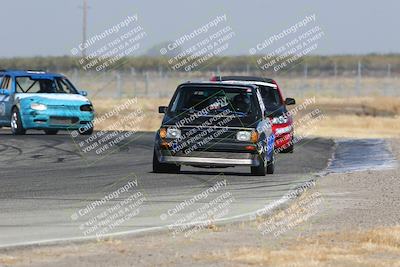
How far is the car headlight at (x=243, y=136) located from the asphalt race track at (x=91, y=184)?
2.05ft

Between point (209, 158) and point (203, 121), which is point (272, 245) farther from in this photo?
point (203, 121)

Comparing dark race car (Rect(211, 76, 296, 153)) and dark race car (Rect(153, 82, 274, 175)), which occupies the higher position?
dark race car (Rect(153, 82, 274, 175))

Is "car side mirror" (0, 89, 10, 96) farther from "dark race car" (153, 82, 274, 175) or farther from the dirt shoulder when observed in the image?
the dirt shoulder

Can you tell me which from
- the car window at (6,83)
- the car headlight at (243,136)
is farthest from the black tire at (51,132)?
the car headlight at (243,136)

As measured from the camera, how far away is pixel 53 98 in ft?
95.6

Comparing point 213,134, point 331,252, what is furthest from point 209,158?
point 331,252

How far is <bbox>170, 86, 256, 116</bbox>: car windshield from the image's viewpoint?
19.3 meters

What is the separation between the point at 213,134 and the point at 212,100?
1.09 meters

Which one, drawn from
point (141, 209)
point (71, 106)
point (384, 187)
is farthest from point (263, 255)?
point (71, 106)

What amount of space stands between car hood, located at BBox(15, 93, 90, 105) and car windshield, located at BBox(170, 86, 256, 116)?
990cm

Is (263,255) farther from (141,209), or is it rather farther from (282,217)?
(141,209)

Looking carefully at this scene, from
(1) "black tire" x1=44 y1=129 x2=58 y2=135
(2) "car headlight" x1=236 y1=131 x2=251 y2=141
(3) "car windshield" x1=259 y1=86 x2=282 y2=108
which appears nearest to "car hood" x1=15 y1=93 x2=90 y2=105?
(1) "black tire" x1=44 y1=129 x2=58 y2=135

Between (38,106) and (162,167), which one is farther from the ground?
(162,167)

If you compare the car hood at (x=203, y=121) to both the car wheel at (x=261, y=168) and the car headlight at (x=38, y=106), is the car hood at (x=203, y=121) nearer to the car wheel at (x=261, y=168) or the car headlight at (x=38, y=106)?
the car wheel at (x=261, y=168)
